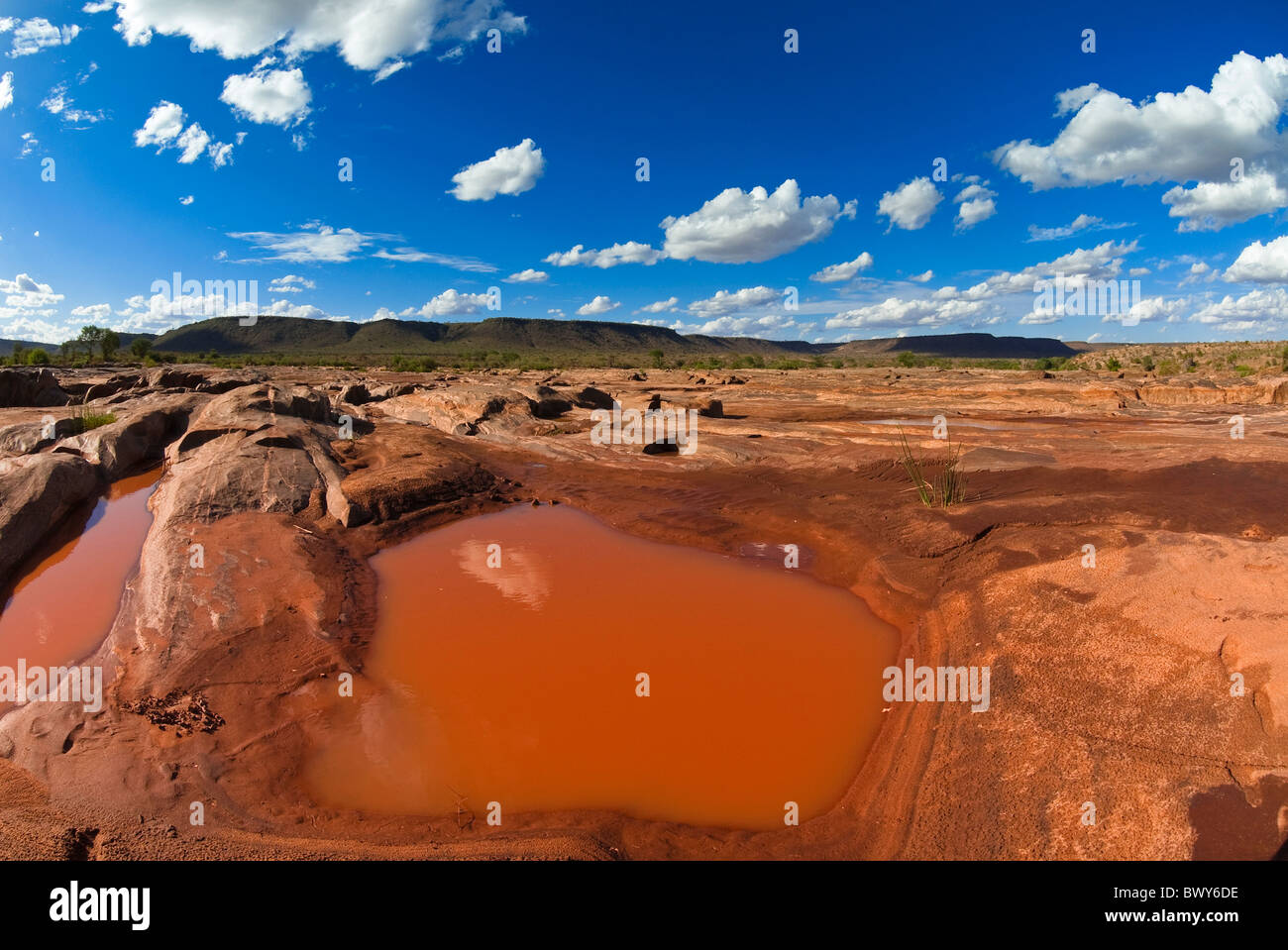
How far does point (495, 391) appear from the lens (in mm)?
20359

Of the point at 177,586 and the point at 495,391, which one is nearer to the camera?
the point at 177,586

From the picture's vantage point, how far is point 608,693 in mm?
5797

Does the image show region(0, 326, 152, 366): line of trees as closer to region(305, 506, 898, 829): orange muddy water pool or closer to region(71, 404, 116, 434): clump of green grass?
region(71, 404, 116, 434): clump of green grass

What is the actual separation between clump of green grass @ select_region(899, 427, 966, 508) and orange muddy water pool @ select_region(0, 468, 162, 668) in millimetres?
11422

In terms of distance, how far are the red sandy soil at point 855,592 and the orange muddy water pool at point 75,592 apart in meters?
0.39

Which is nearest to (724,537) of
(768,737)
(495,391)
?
(768,737)

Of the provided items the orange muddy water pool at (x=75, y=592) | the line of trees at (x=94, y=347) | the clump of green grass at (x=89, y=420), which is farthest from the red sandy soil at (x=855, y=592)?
the line of trees at (x=94, y=347)

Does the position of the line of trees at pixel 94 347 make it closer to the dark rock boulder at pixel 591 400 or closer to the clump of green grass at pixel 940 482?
the dark rock boulder at pixel 591 400

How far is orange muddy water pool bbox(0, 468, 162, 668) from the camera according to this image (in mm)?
6434

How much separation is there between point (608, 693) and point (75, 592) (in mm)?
7387

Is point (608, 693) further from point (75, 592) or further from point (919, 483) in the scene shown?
point (75, 592)
